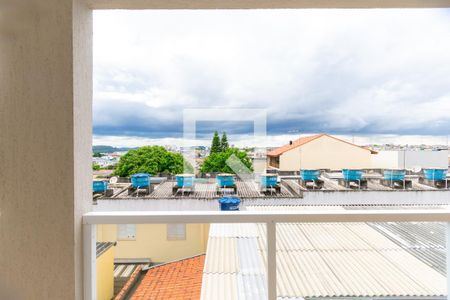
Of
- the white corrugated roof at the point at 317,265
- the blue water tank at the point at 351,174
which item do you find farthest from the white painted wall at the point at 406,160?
the white corrugated roof at the point at 317,265

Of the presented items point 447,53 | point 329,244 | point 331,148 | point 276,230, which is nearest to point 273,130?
point 331,148

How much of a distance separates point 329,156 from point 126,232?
4.00 ft

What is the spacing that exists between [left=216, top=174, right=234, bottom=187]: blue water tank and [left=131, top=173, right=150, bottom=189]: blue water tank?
41cm

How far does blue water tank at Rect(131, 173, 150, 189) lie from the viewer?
154 centimetres

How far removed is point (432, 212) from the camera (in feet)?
4.40

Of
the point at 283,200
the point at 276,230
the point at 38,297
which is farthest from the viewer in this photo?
the point at 283,200

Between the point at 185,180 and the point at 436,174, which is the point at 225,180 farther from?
the point at 436,174

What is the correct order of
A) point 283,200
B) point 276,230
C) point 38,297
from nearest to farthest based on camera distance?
point 38,297, point 276,230, point 283,200

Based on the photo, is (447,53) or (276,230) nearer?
(276,230)

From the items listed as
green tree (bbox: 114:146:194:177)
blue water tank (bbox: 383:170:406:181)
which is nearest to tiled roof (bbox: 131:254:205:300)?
green tree (bbox: 114:146:194:177)

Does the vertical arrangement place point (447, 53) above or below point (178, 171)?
above

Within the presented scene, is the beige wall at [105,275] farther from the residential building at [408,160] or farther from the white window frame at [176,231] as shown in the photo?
the residential building at [408,160]

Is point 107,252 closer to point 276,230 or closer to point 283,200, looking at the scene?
point 276,230

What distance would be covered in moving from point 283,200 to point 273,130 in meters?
0.41
